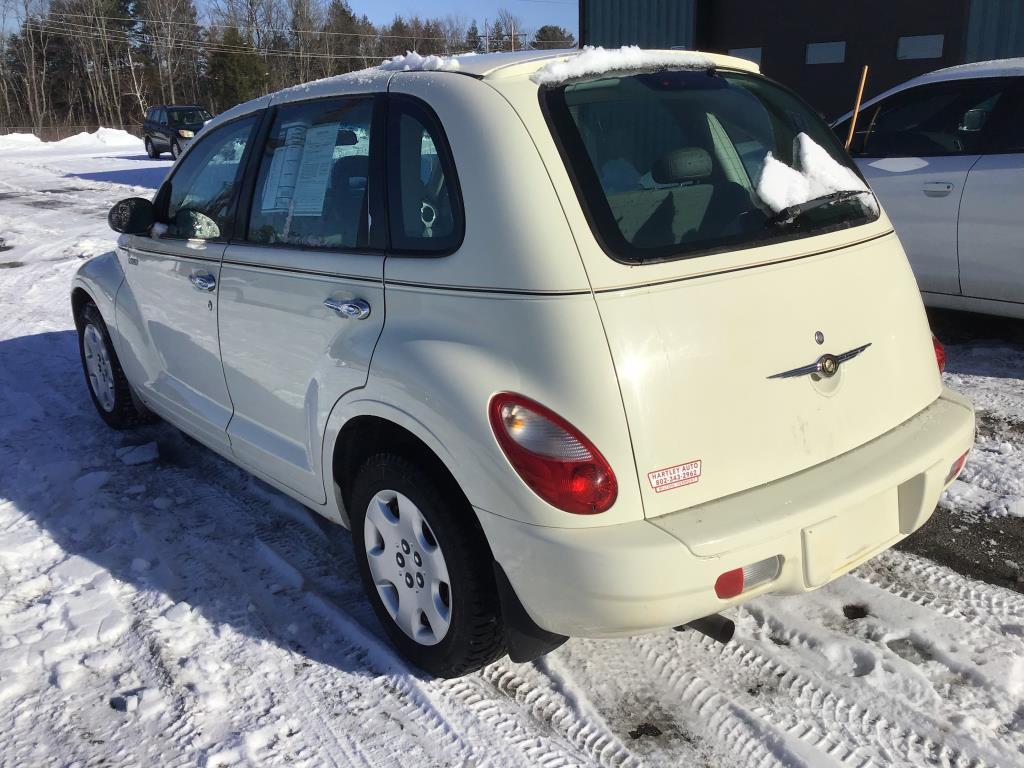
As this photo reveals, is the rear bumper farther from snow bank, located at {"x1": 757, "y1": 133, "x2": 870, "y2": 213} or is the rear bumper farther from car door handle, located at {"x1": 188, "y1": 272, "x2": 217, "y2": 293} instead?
car door handle, located at {"x1": 188, "y1": 272, "x2": 217, "y2": 293}

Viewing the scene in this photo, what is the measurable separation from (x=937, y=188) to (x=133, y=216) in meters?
4.57

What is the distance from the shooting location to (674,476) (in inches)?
90.5

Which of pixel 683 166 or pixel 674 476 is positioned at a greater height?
pixel 683 166

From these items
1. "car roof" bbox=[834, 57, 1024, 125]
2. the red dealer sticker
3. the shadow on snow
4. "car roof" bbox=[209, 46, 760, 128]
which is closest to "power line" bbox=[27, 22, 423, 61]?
"car roof" bbox=[834, 57, 1024, 125]

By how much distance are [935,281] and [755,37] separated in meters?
10.4

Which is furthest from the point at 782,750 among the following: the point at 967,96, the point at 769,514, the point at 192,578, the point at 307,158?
the point at 967,96

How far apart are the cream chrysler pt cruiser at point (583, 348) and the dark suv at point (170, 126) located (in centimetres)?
2467

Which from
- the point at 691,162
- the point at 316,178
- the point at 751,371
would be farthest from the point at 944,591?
the point at 316,178

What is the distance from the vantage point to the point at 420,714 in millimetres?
2680

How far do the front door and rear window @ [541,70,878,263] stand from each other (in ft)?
5.30

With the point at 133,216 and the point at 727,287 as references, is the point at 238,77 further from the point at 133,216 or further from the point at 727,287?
the point at 727,287

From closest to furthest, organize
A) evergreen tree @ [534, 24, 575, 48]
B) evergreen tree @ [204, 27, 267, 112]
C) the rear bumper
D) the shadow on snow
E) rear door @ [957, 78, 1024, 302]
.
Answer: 1. the rear bumper
2. the shadow on snow
3. rear door @ [957, 78, 1024, 302]
4. evergreen tree @ [204, 27, 267, 112]
5. evergreen tree @ [534, 24, 575, 48]

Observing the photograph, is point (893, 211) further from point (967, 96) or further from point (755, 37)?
point (755, 37)

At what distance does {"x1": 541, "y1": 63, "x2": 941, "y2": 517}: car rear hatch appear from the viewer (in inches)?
91.2
